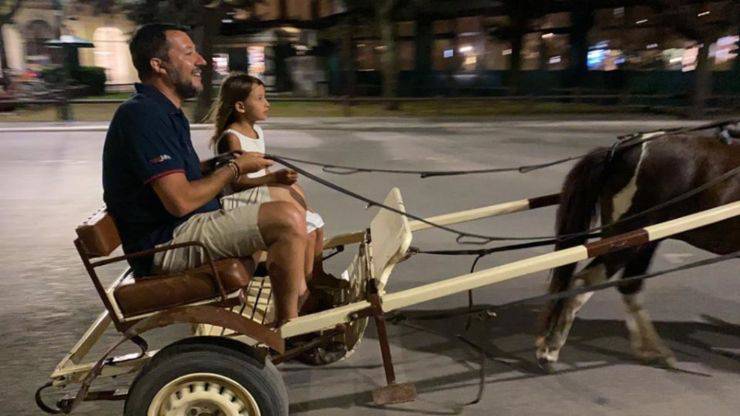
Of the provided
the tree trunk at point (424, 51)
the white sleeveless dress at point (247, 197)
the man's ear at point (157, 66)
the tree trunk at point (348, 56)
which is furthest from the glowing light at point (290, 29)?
the man's ear at point (157, 66)

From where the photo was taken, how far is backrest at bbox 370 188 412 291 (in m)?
2.98

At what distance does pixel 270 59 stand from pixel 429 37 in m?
8.40

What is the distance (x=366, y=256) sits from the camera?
11.3 feet

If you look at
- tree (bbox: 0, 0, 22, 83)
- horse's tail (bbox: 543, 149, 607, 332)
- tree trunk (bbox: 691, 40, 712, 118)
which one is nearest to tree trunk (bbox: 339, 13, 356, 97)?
tree trunk (bbox: 691, 40, 712, 118)

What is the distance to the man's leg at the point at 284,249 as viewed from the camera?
2877 mm

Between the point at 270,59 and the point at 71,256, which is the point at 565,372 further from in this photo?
the point at 270,59

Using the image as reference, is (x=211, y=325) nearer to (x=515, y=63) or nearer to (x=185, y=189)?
(x=185, y=189)

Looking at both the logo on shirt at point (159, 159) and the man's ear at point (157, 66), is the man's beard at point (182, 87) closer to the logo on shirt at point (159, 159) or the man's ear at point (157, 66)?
the man's ear at point (157, 66)

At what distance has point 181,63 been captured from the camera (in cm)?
287

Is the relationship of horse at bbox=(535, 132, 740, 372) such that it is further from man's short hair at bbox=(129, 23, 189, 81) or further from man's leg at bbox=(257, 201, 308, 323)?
man's short hair at bbox=(129, 23, 189, 81)

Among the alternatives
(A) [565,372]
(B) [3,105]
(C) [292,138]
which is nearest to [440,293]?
(A) [565,372]

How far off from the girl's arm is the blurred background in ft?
51.0

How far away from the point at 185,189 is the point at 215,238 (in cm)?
29

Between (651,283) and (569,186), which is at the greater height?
(569,186)
